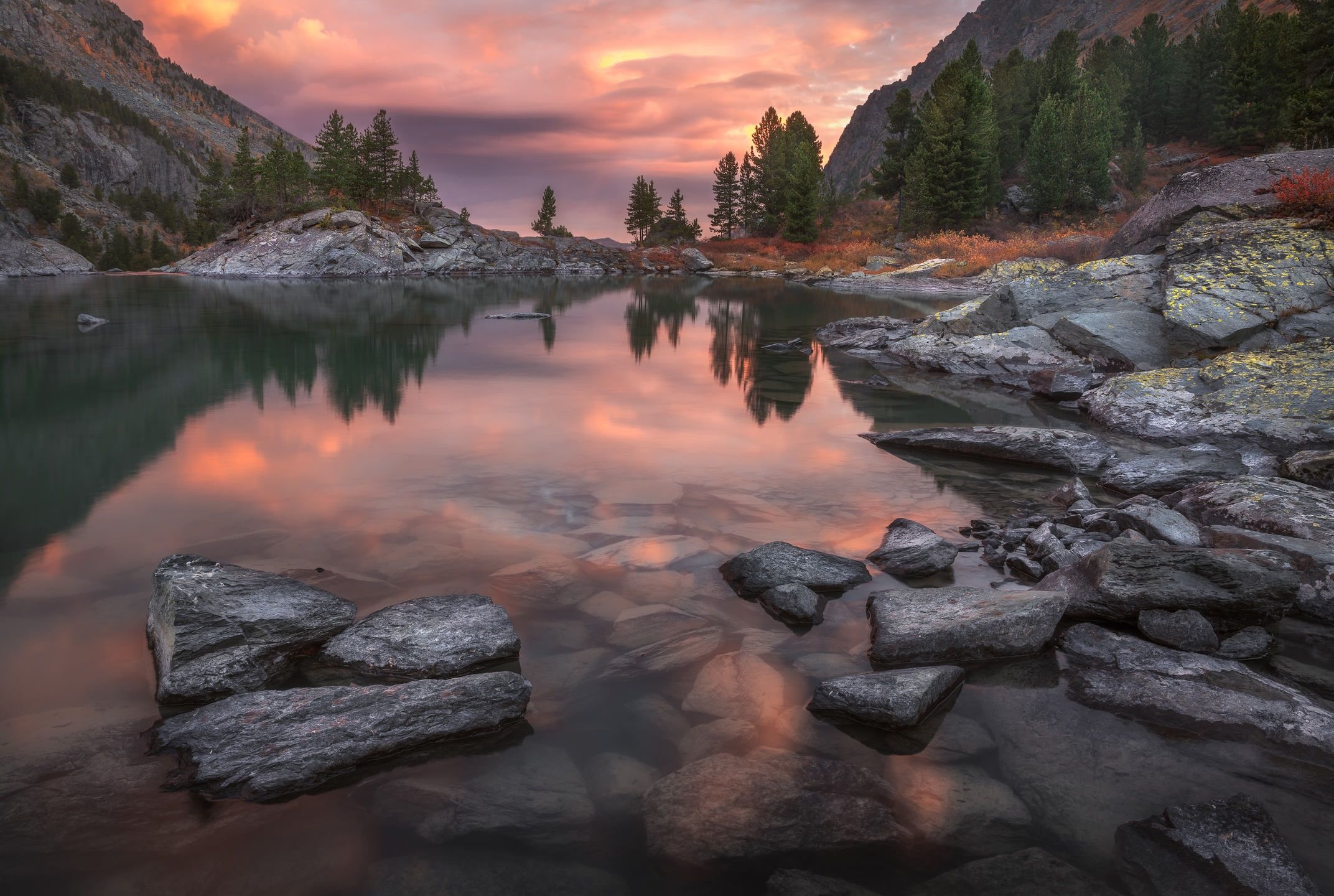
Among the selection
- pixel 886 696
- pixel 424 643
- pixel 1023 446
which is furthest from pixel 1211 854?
pixel 1023 446

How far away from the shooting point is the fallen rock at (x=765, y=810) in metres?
4.62

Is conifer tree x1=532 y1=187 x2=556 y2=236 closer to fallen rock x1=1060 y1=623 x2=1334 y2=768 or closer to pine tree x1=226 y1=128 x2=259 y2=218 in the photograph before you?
pine tree x1=226 y1=128 x2=259 y2=218

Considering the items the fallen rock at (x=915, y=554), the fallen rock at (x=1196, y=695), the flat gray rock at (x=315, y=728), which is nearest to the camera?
the flat gray rock at (x=315, y=728)

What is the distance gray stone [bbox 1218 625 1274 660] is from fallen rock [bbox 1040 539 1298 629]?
119mm

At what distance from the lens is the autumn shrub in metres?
19.4

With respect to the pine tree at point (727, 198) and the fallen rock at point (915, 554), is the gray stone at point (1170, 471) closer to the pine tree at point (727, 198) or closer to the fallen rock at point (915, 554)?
the fallen rock at point (915, 554)

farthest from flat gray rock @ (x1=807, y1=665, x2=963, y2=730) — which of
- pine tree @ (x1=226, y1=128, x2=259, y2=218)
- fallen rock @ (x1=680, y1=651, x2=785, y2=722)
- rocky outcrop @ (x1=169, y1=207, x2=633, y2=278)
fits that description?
pine tree @ (x1=226, y1=128, x2=259, y2=218)

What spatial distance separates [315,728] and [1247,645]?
8.15m

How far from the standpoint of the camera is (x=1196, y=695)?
6.07m

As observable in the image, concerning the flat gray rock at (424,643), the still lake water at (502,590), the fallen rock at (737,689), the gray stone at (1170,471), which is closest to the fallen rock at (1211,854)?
the still lake water at (502,590)

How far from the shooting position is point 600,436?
1591cm

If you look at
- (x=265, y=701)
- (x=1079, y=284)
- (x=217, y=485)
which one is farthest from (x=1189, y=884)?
(x=1079, y=284)

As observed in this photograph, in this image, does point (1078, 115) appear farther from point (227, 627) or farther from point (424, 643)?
point (227, 627)

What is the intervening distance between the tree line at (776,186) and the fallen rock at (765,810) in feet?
341
